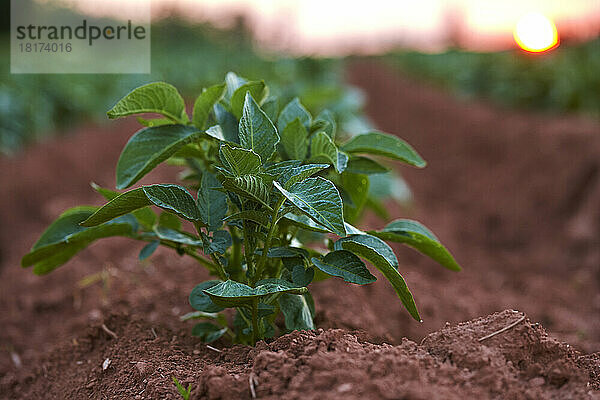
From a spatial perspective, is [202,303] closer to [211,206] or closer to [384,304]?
[211,206]

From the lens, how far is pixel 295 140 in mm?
1474

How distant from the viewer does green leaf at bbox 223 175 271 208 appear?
121 centimetres

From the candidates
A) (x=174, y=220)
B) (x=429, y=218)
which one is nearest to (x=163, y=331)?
(x=174, y=220)

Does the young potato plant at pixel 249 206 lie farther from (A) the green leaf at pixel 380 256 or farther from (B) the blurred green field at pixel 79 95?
(B) the blurred green field at pixel 79 95

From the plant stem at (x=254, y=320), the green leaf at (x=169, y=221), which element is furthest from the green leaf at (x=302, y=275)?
the green leaf at (x=169, y=221)

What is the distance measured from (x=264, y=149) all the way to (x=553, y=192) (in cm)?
396

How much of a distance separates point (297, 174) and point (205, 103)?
0.39 meters

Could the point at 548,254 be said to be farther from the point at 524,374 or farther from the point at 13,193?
the point at 13,193

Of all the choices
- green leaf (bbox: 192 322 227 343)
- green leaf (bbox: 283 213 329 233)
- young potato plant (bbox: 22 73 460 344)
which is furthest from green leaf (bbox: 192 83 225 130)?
green leaf (bbox: 192 322 227 343)

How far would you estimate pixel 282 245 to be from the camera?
4.95 ft

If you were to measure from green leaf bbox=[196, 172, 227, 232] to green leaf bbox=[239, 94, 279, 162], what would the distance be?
0.15 m

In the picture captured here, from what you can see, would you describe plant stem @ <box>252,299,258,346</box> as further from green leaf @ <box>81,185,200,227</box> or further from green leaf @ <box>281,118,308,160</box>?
green leaf @ <box>281,118,308,160</box>

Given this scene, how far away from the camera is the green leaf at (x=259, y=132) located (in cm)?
133

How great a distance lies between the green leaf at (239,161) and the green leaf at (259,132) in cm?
8
